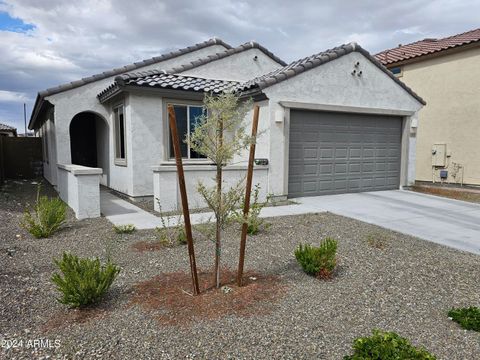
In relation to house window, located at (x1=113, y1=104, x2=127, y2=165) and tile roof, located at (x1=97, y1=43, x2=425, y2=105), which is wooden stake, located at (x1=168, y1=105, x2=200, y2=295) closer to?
tile roof, located at (x1=97, y1=43, x2=425, y2=105)

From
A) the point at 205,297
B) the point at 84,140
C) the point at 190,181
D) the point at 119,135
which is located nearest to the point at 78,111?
the point at 119,135

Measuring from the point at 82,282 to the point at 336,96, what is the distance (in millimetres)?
9235

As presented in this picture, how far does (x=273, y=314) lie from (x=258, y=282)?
2.69 feet

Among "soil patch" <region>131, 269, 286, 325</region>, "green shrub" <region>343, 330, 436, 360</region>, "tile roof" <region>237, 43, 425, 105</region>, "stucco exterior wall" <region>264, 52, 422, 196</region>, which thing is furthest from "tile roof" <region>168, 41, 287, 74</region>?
"green shrub" <region>343, 330, 436, 360</region>

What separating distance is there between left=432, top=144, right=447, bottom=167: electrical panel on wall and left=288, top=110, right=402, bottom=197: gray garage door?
3925 millimetres

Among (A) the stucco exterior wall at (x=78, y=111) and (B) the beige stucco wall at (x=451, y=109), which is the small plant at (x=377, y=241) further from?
(B) the beige stucco wall at (x=451, y=109)

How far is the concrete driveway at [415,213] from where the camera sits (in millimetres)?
6680

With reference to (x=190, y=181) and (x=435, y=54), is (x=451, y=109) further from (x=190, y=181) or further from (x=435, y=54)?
(x=190, y=181)

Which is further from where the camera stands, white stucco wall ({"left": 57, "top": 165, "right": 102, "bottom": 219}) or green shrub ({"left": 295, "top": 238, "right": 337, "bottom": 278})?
white stucco wall ({"left": 57, "top": 165, "right": 102, "bottom": 219})

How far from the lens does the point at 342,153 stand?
430 inches

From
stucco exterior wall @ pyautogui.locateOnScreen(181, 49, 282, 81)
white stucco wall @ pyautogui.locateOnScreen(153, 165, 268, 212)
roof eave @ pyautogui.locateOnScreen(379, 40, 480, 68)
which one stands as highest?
roof eave @ pyautogui.locateOnScreen(379, 40, 480, 68)

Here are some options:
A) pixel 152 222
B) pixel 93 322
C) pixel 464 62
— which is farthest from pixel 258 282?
pixel 464 62

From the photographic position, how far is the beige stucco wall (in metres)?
13.5

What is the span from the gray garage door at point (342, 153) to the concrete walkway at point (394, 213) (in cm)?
47
